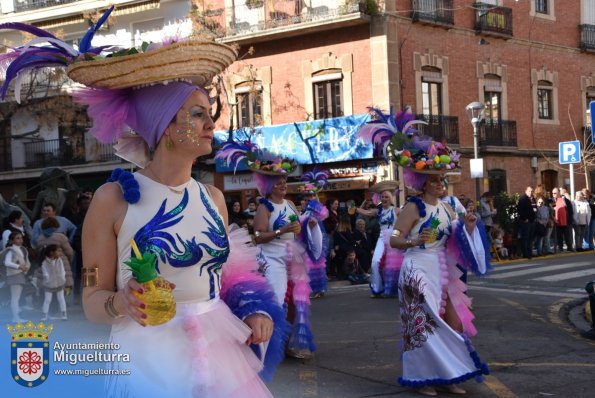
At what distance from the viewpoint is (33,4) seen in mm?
35125

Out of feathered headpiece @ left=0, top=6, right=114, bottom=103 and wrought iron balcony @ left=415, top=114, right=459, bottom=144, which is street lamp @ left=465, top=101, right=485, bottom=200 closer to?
wrought iron balcony @ left=415, top=114, right=459, bottom=144

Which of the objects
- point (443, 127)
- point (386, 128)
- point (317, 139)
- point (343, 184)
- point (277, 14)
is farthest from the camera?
point (443, 127)

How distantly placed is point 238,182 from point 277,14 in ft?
19.3

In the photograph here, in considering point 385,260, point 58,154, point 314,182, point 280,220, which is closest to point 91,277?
point 280,220

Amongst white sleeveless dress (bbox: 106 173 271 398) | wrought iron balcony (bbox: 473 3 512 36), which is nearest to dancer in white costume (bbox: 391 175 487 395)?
white sleeveless dress (bbox: 106 173 271 398)

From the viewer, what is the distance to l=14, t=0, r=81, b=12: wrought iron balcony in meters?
34.3

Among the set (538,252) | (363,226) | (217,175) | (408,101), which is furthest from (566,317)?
(217,175)

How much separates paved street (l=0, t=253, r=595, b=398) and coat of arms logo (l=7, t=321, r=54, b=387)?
7 cm

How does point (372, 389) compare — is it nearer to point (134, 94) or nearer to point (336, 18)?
point (134, 94)

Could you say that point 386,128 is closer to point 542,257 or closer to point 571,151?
point 571,151

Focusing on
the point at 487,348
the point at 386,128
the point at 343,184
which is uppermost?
the point at 386,128

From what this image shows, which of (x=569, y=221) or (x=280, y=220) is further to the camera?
(x=569, y=221)

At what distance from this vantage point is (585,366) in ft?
25.8

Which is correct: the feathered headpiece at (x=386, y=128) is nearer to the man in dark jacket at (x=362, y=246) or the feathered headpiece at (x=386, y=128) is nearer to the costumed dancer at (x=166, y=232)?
the costumed dancer at (x=166, y=232)
